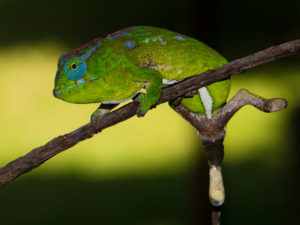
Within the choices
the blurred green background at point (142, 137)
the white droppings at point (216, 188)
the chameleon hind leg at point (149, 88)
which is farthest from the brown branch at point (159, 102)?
the blurred green background at point (142, 137)

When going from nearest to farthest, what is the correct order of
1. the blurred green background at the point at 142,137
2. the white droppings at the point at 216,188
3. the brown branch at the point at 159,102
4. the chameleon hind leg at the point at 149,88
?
1. the brown branch at the point at 159,102
2. the chameleon hind leg at the point at 149,88
3. the white droppings at the point at 216,188
4. the blurred green background at the point at 142,137

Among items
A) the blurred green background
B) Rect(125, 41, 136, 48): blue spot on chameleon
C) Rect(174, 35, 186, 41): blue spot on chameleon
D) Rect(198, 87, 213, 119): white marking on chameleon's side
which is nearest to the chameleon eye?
Rect(125, 41, 136, 48): blue spot on chameleon

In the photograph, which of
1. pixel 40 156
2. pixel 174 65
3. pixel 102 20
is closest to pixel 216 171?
pixel 174 65

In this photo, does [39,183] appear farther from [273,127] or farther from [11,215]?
[273,127]

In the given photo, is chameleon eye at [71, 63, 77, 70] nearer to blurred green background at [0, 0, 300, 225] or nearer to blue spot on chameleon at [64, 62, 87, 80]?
blue spot on chameleon at [64, 62, 87, 80]

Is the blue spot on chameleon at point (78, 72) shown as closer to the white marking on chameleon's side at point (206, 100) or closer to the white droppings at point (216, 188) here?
the white marking on chameleon's side at point (206, 100)

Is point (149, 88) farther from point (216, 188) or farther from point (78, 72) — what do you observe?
point (216, 188)

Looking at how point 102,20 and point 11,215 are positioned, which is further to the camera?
point 102,20
